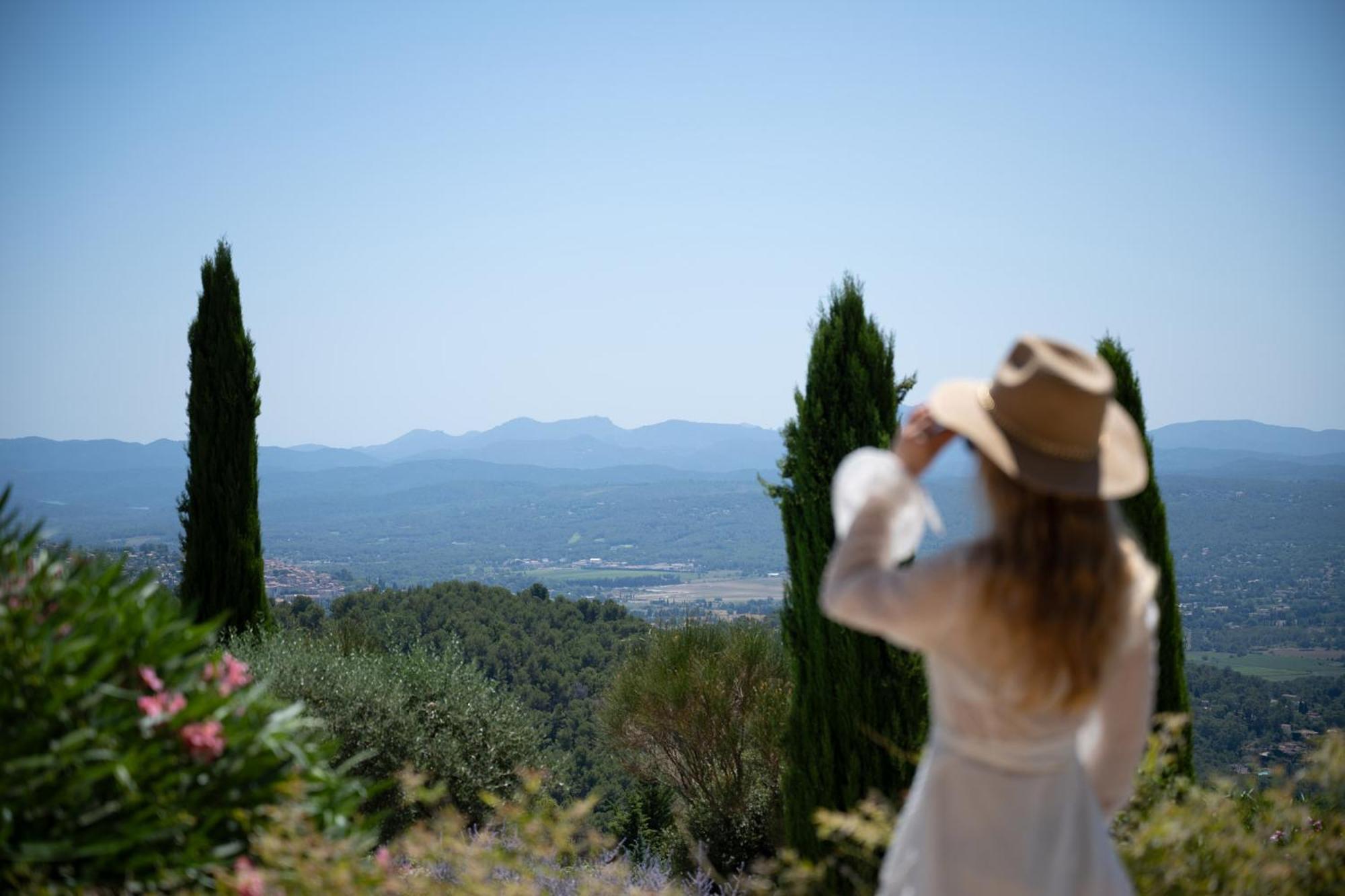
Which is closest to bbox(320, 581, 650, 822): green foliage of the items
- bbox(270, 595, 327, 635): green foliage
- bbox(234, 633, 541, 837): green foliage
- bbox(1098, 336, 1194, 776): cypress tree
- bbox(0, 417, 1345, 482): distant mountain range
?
bbox(270, 595, 327, 635): green foliage

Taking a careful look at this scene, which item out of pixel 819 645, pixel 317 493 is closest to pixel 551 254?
pixel 819 645

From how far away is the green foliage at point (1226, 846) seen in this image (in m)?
2.76

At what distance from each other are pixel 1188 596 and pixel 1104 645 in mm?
22236

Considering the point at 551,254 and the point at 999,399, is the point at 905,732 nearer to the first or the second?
the point at 999,399

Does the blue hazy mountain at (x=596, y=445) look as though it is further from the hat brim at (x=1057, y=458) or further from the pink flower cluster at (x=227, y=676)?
the hat brim at (x=1057, y=458)

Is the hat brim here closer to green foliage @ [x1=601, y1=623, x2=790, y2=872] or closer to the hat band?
the hat band

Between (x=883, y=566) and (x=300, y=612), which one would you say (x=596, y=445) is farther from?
(x=883, y=566)

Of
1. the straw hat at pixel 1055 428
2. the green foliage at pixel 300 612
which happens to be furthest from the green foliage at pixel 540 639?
the straw hat at pixel 1055 428

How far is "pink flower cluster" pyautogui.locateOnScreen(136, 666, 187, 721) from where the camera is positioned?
93.7 inches

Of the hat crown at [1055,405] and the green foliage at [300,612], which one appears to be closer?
the hat crown at [1055,405]

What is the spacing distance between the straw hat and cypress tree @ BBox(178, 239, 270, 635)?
364 inches

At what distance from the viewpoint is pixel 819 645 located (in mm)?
5828

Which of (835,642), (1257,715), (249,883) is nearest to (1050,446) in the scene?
(249,883)

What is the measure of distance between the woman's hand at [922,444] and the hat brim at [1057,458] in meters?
0.05
